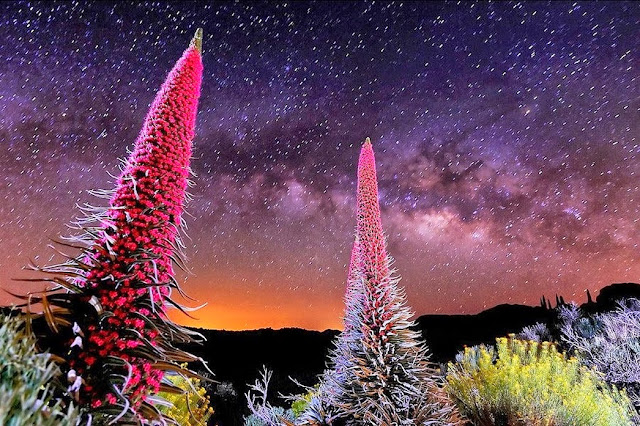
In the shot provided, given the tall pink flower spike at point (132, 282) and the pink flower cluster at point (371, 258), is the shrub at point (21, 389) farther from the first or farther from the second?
the pink flower cluster at point (371, 258)

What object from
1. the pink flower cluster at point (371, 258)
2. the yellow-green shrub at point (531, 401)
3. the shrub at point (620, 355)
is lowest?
the yellow-green shrub at point (531, 401)

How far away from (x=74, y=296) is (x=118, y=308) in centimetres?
16

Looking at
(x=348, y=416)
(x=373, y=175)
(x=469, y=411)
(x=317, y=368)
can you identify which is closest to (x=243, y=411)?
(x=317, y=368)

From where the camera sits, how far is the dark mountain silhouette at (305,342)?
21.5 meters

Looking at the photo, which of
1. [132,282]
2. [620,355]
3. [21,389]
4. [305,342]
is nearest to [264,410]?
[132,282]

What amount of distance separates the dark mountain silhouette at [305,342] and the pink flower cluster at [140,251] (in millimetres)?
19108

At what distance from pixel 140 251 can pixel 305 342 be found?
89.4ft

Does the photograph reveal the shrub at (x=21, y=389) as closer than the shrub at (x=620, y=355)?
Yes

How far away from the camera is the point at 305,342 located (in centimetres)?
2703

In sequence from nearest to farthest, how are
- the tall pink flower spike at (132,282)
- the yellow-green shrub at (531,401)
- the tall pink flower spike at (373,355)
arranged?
the tall pink flower spike at (132,282) < the tall pink flower spike at (373,355) < the yellow-green shrub at (531,401)

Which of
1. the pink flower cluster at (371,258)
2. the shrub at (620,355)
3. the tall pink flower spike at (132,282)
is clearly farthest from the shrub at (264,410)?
the shrub at (620,355)

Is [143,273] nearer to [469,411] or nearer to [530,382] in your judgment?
[469,411]

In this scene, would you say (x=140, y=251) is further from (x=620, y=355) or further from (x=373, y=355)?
(x=620, y=355)

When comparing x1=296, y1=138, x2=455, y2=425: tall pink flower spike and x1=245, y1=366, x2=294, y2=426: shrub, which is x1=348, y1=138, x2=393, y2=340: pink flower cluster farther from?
x1=245, y1=366, x2=294, y2=426: shrub
